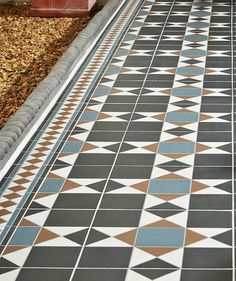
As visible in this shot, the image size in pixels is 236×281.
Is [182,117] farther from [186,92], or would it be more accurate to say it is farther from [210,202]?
[210,202]

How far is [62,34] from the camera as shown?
12.2 metres

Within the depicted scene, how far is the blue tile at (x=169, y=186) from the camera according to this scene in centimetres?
607

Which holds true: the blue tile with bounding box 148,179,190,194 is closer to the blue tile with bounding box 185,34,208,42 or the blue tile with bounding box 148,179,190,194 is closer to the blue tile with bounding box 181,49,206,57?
the blue tile with bounding box 181,49,206,57

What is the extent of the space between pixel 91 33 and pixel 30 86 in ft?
3.51

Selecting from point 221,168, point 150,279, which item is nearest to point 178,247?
point 150,279

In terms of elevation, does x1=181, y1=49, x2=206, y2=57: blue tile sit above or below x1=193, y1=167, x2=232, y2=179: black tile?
below

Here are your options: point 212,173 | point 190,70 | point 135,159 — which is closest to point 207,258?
point 212,173

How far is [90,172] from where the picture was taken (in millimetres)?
6449

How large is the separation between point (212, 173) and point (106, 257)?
147cm

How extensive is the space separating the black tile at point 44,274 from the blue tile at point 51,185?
1159mm

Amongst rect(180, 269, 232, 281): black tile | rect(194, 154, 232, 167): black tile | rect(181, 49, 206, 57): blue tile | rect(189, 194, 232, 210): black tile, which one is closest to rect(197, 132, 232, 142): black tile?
rect(194, 154, 232, 167): black tile

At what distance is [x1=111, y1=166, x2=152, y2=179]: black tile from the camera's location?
6340 mm

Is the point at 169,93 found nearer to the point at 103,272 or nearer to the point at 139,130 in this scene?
Result: the point at 139,130

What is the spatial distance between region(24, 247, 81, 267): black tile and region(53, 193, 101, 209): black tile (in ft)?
2.04
